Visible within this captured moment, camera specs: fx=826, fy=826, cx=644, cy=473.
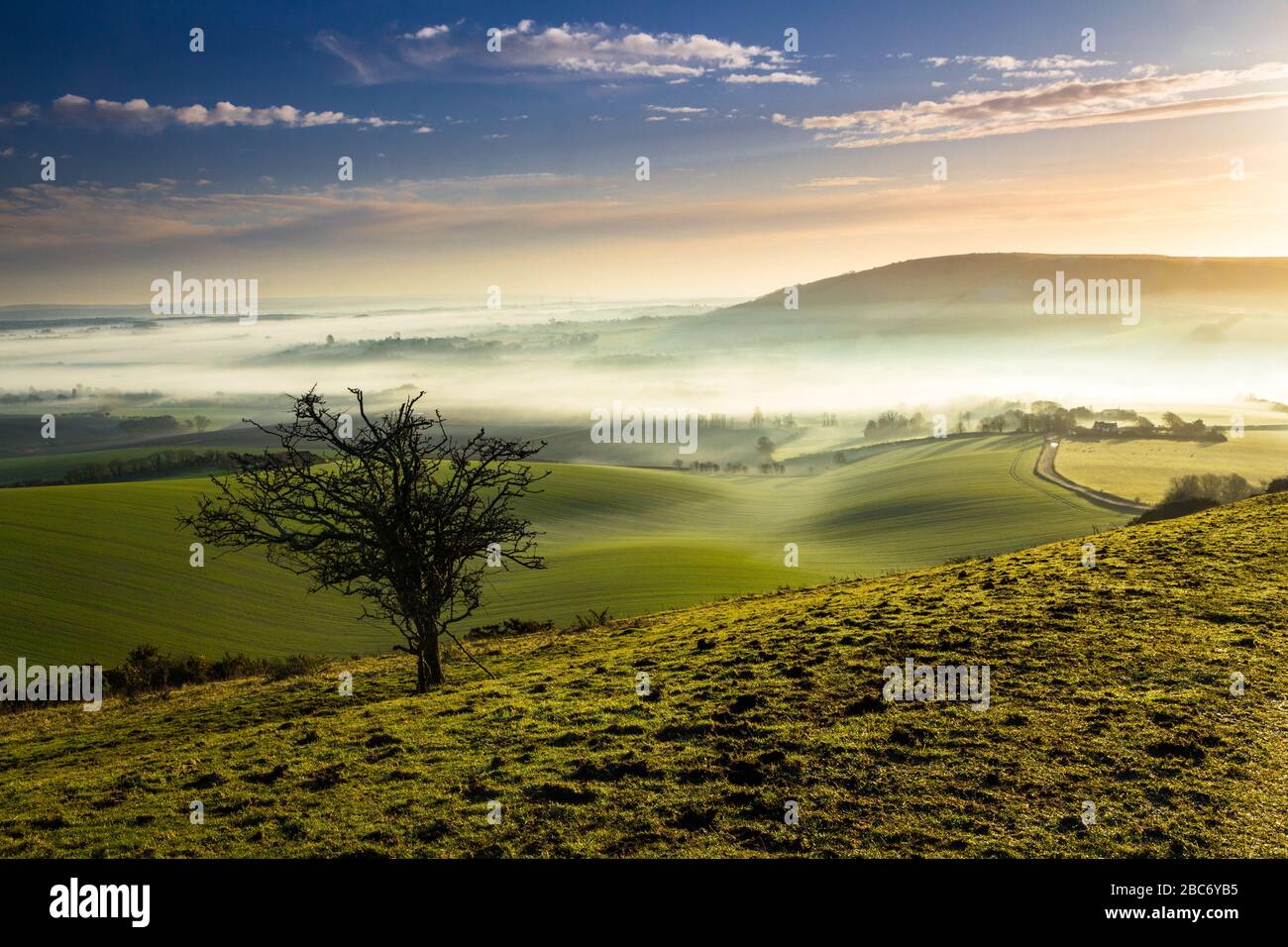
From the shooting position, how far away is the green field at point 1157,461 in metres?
99.9

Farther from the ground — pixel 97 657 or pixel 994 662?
pixel 994 662

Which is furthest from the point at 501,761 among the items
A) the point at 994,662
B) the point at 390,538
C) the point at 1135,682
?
the point at 1135,682

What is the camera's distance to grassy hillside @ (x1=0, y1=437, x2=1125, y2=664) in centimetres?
5375

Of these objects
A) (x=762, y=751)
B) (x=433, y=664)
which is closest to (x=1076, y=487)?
(x=433, y=664)

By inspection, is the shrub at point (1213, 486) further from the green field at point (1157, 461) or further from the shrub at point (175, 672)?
the shrub at point (175, 672)

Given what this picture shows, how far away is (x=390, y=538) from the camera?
23.7m

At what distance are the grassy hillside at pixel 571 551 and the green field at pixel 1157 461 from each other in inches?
264

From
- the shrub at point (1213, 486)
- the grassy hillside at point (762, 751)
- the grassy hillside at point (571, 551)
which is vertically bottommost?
the grassy hillside at point (571, 551)

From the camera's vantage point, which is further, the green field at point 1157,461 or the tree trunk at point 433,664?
the green field at point 1157,461

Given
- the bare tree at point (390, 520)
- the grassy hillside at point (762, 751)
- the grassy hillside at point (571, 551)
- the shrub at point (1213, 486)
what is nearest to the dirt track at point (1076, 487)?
the grassy hillside at point (571, 551)

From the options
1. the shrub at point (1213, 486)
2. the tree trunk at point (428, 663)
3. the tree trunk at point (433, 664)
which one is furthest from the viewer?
the shrub at point (1213, 486)

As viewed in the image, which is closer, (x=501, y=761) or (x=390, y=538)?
(x=501, y=761)
